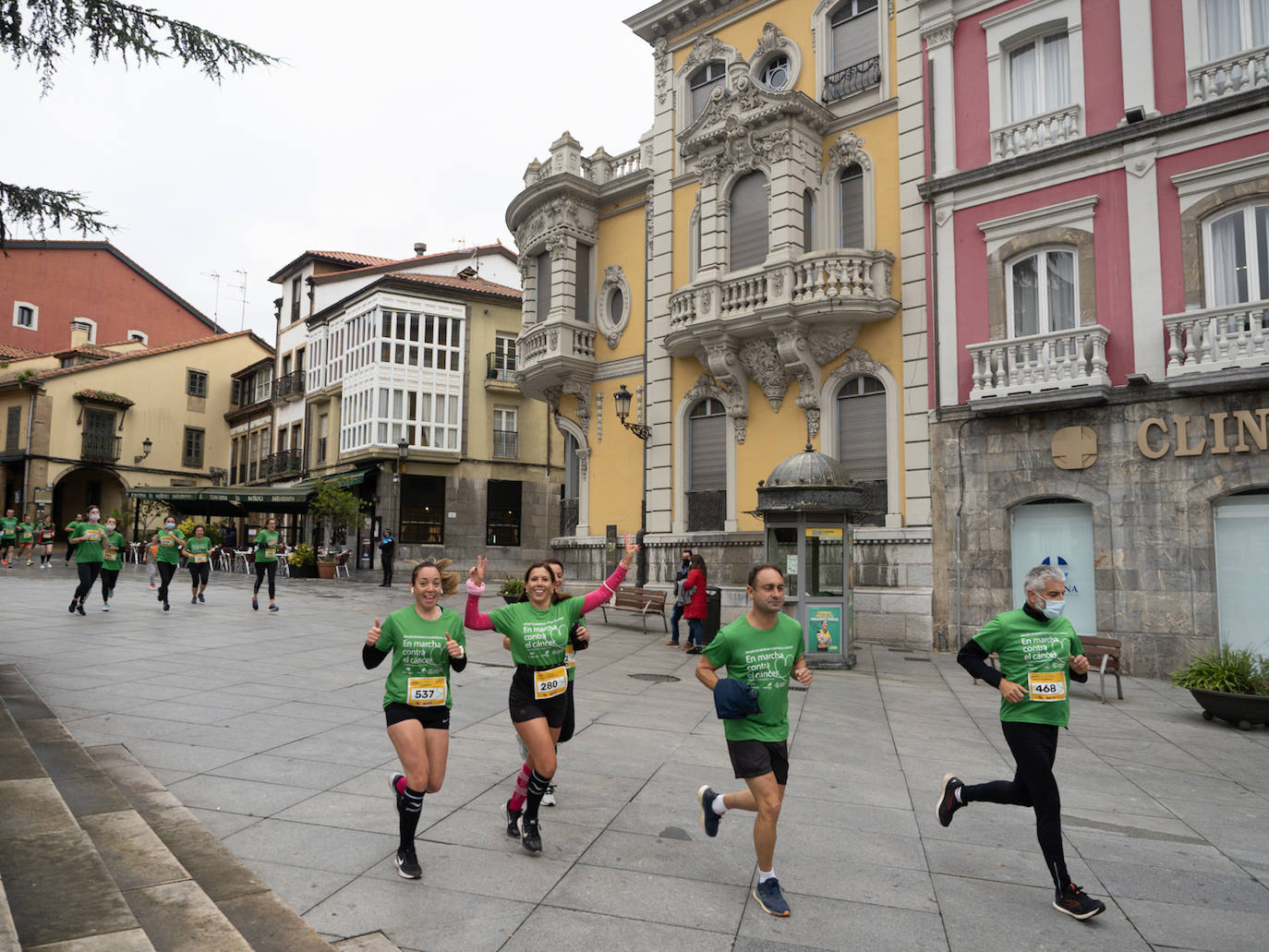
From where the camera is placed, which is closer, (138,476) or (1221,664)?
(1221,664)

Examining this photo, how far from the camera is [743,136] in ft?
60.4

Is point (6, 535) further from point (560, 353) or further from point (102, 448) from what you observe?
point (560, 353)

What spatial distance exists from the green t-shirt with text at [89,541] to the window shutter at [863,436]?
1401cm

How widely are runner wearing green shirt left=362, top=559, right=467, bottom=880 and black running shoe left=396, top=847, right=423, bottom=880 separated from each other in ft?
0.08

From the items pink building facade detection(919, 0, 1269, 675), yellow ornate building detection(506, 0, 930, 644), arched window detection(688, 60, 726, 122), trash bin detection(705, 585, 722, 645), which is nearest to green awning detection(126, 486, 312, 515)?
yellow ornate building detection(506, 0, 930, 644)

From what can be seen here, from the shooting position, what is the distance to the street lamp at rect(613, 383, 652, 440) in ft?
64.8

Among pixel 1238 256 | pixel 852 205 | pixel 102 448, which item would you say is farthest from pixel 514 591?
pixel 102 448

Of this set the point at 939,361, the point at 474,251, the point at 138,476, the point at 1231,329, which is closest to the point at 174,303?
the point at 138,476

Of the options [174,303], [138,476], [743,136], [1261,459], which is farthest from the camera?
[174,303]

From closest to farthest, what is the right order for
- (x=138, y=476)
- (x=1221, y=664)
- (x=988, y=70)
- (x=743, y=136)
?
(x=1221, y=664), (x=988, y=70), (x=743, y=136), (x=138, y=476)

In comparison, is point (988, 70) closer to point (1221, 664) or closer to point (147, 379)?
point (1221, 664)

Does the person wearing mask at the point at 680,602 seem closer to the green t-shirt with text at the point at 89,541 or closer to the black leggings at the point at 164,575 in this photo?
the black leggings at the point at 164,575

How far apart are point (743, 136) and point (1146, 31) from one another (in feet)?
24.2

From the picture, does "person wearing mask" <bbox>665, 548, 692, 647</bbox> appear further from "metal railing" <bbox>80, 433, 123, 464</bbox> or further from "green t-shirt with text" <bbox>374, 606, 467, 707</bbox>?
"metal railing" <bbox>80, 433, 123, 464</bbox>
